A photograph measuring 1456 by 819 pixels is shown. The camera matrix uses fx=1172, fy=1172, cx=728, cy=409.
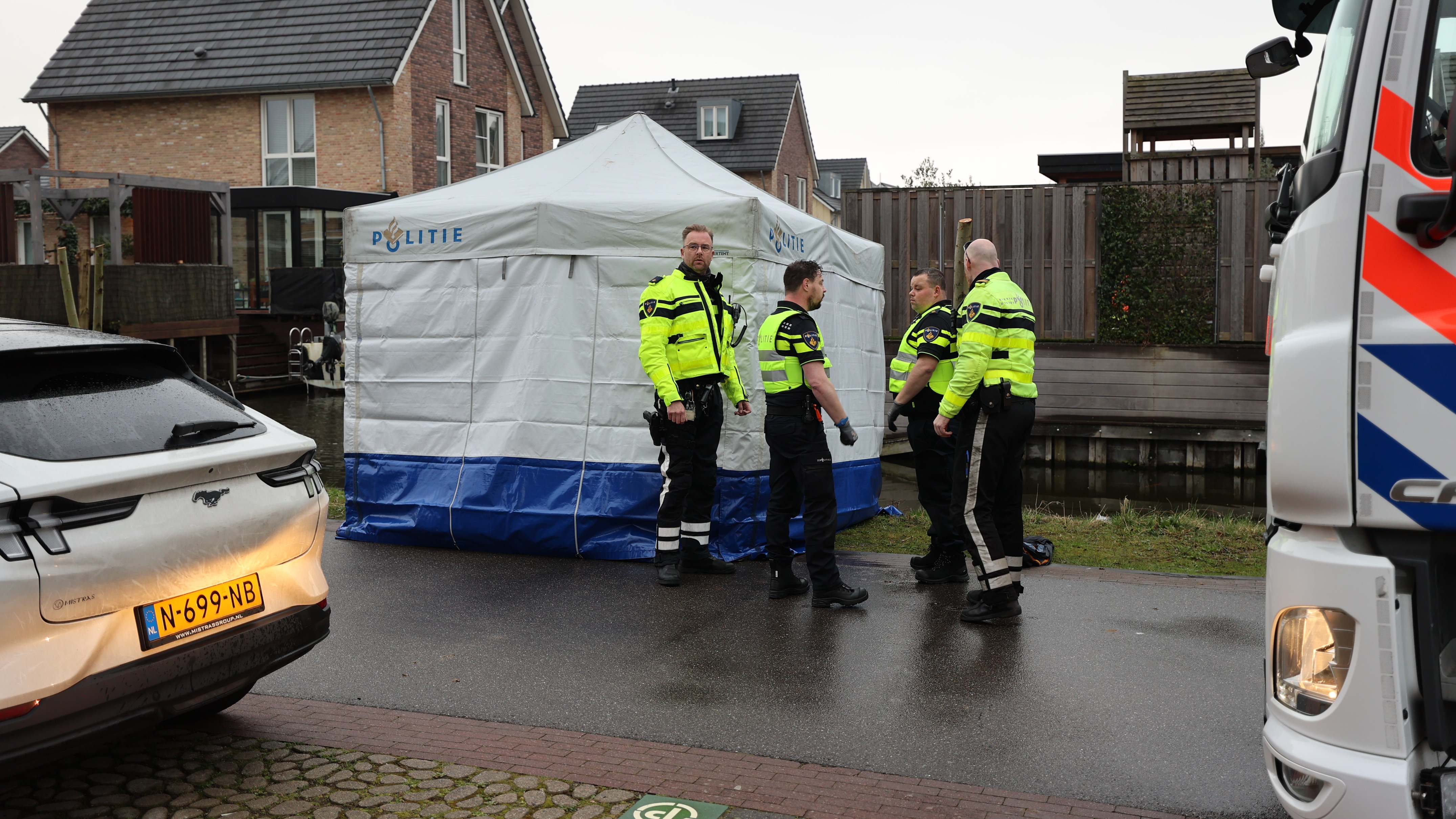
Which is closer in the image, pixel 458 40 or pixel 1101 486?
pixel 1101 486

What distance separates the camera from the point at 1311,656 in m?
2.87

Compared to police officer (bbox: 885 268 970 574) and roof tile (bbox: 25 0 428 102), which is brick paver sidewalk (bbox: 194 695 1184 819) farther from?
roof tile (bbox: 25 0 428 102)

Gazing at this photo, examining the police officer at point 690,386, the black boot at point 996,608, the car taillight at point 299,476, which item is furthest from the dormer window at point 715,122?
the car taillight at point 299,476

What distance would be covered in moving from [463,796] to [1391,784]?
108 inches

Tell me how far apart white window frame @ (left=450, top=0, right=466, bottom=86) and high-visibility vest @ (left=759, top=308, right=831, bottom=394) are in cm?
2617

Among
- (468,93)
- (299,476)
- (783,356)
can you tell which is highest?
(468,93)

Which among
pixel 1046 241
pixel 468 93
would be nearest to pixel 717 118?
pixel 468 93

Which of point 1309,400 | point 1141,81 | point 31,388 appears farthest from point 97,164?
point 1309,400

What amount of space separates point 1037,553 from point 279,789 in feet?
16.4

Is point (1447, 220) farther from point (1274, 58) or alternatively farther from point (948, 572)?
point (948, 572)

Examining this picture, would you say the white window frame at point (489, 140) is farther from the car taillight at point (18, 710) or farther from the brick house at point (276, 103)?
the car taillight at point (18, 710)

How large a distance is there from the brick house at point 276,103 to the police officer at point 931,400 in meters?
22.4

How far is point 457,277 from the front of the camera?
321 inches

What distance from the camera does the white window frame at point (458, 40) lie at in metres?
30.2
